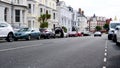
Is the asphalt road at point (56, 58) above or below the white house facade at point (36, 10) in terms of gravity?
below

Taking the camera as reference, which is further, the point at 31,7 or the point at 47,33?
the point at 31,7

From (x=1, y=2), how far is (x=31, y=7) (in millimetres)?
15167

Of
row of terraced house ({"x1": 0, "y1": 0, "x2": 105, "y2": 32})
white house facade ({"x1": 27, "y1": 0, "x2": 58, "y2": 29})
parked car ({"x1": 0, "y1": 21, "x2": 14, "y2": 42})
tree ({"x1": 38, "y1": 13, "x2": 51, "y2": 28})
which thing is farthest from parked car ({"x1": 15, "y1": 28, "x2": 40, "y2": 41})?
white house facade ({"x1": 27, "y1": 0, "x2": 58, "y2": 29})

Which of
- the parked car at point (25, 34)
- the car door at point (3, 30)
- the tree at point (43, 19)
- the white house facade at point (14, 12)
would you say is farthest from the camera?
the tree at point (43, 19)

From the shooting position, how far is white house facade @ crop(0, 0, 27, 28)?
4830cm

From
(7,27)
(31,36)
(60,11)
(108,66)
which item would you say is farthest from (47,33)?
(60,11)

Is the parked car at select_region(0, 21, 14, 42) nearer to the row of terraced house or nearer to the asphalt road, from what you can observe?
the asphalt road

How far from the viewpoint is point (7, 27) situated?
96.5 ft

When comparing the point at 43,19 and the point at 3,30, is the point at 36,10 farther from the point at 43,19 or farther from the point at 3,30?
the point at 3,30

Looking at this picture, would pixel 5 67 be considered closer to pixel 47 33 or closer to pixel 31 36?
pixel 31 36

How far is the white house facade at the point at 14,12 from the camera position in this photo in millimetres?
48300

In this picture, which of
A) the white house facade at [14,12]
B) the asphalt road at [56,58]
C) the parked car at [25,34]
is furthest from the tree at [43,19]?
the asphalt road at [56,58]

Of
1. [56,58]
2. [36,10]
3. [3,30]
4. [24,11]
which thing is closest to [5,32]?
[3,30]

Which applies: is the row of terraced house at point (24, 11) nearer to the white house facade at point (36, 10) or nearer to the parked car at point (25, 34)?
the white house facade at point (36, 10)
